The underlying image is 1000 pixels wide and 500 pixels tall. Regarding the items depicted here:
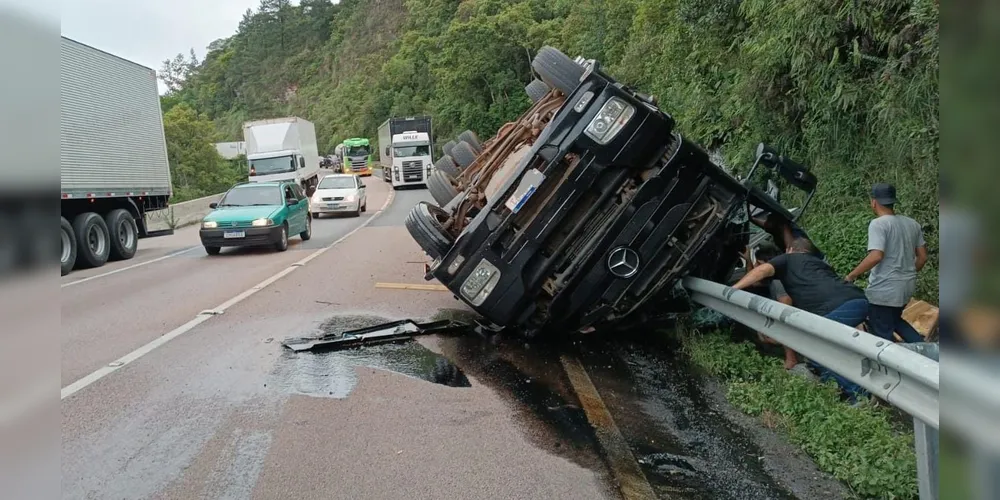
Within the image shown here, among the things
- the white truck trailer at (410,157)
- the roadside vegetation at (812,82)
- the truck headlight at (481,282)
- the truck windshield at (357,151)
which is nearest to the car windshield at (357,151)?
the truck windshield at (357,151)

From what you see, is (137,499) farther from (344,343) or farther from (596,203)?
(596,203)

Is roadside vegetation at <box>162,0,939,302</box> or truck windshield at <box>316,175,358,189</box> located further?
truck windshield at <box>316,175,358,189</box>

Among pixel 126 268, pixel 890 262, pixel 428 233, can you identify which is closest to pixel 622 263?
pixel 428 233

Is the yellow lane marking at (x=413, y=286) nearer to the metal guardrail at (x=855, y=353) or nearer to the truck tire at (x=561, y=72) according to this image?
the truck tire at (x=561, y=72)

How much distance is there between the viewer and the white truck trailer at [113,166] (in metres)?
12.6

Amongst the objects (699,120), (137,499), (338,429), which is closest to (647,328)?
(338,429)

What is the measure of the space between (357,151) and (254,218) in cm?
4223

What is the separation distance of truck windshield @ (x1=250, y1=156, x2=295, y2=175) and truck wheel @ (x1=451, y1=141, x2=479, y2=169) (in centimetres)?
2291

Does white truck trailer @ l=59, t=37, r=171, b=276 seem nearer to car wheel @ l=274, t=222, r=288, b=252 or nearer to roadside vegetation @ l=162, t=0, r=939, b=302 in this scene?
car wheel @ l=274, t=222, r=288, b=252

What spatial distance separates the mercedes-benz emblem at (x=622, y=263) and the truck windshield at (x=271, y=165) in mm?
27478

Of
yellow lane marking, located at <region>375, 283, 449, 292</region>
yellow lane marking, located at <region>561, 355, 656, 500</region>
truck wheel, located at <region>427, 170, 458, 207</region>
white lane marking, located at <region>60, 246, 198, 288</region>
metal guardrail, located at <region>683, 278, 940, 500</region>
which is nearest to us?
metal guardrail, located at <region>683, 278, 940, 500</region>

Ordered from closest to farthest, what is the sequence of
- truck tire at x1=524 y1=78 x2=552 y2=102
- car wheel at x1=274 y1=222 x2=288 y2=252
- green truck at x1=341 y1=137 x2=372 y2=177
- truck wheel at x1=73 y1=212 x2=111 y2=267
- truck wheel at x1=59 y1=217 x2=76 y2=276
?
truck tire at x1=524 y1=78 x2=552 y2=102, truck wheel at x1=59 y1=217 x2=76 y2=276, truck wheel at x1=73 y1=212 x2=111 y2=267, car wheel at x1=274 y1=222 x2=288 y2=252, green truck at x1=341 y1=137 x2=372 y2=177

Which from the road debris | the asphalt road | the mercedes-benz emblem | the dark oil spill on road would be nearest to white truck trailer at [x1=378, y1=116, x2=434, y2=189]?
the asphalt road

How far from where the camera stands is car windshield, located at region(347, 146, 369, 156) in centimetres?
5497
